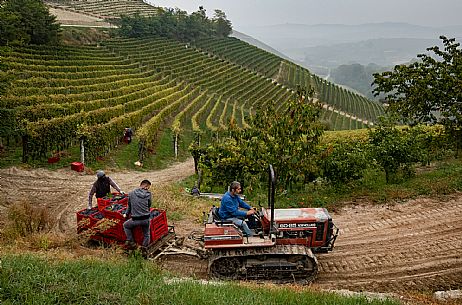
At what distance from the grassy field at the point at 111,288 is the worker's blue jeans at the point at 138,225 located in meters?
1.52

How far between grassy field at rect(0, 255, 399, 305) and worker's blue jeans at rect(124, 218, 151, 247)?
1523mm

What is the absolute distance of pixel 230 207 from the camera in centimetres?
890

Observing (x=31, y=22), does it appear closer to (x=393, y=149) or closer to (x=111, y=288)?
(x=393, y=149)

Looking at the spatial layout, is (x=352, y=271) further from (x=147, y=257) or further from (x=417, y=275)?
(x=147, y=257)

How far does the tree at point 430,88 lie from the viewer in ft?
41.8

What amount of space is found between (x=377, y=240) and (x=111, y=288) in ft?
23.5

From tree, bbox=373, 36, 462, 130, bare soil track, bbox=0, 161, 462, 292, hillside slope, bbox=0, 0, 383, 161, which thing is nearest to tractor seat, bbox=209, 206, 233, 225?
bare soil track, bbox=0, 161, 462, 292

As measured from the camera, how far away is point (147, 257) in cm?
903

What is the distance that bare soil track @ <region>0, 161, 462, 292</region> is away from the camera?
9.03 m

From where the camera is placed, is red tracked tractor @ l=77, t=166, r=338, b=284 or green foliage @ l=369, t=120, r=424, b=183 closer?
red tracked tractor @ l=77, t=166, r=338, b=284

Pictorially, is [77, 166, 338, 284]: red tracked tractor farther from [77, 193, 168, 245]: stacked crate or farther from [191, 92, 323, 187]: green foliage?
[191, 92, 323, 187]: green foliage

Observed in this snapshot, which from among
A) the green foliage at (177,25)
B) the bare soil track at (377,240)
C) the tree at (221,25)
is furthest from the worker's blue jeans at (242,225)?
the tree at (221,25)

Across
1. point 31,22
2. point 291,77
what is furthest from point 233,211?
point 291,77

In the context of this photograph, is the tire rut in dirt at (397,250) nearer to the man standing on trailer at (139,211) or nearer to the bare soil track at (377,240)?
A: the bare soil track at (377,240)
